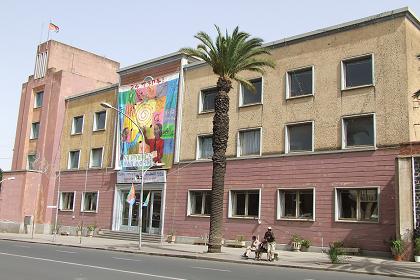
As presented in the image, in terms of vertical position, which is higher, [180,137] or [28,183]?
[180,137]

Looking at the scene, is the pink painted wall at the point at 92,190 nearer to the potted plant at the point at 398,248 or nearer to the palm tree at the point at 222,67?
the palm tree at the point at 222,67

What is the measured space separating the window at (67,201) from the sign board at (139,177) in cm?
730

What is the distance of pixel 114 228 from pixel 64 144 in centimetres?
1169

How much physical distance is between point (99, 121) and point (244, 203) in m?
18.3

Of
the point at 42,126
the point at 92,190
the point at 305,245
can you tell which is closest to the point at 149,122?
the point at 92,190

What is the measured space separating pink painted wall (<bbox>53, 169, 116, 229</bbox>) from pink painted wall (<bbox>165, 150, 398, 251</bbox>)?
7.91 meters

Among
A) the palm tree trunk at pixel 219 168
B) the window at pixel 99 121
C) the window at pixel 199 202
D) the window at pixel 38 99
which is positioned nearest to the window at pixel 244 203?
the window at pixel 199 202

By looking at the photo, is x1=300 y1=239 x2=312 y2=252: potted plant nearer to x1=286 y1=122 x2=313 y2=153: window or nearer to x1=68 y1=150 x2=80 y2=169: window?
x1=286 y1=122 x2=313 y2=153: window

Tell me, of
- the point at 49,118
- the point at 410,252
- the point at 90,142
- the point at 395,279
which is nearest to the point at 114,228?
the point at 90,142

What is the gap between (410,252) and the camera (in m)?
21.9

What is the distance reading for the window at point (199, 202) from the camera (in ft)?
108

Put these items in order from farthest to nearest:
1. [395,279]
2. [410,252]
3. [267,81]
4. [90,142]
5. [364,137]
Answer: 1. [90,142]
2. [267,81]
3. [364,137]
4. [410,252]
5. [395,279]

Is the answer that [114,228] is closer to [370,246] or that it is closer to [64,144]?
[64,144]

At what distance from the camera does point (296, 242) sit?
26.9 meters
